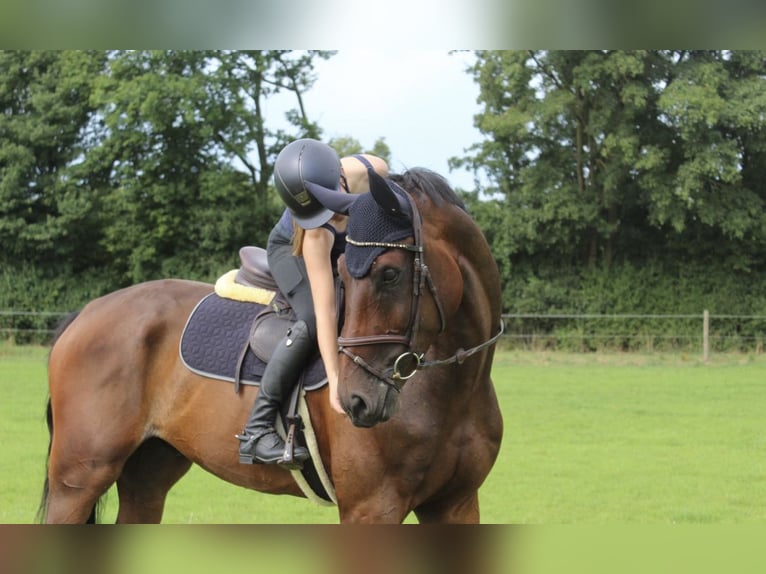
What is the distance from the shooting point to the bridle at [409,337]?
2.83 meters

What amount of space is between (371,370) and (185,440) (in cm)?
165

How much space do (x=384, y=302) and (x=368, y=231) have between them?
26 cm

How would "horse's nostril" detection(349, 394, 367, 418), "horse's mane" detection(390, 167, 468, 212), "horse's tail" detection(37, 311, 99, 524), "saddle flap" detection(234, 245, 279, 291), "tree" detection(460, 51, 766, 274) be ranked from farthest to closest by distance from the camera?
1. "tree" detection(460, 51, 766, 274)
2. "horse's tail" detection(37, 311, 99, 524)
3. "saddle flap" detection(234, 245, 279, 291)
4. "horse's mane" detection(390, 167, 468, 212)
5. "horse's nostril" detection(349, 394, 367, 418)

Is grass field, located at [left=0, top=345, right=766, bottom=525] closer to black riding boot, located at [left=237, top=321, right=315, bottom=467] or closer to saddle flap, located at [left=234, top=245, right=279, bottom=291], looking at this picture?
saddle flap, located at [left=234, top=245, right=279, bottom=291]

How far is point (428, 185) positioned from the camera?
10.8ft

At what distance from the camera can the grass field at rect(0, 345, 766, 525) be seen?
737 cm

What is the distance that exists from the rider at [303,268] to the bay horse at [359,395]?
193 millimetres

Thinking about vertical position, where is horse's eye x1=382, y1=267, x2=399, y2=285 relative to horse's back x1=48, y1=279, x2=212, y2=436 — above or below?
above

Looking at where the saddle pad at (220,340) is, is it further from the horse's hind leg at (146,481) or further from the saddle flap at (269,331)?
the horse's hind leg at (146,481)

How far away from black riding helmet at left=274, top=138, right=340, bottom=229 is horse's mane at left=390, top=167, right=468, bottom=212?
0.27 metres

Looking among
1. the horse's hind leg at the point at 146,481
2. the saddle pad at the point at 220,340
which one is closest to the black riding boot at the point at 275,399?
the saddle pad at the point at 220,340

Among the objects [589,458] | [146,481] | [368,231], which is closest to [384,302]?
[368,231]

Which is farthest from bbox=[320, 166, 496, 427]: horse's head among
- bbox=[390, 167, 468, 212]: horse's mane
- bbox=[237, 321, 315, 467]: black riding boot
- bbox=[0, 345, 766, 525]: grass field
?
bbox=[0, 345, 766, 525]: grass field

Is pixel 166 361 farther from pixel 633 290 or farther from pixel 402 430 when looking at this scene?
pixel 633 290
